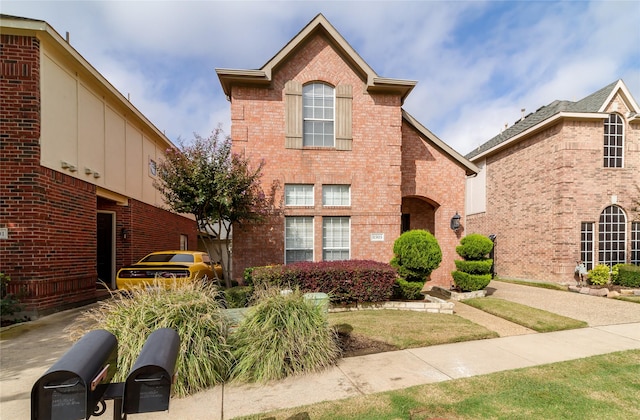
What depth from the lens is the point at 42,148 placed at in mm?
7789

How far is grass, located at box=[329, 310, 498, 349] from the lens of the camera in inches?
227

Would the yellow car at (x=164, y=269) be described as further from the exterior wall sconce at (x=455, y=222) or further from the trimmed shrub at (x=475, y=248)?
the exterior wall sconce at (x=455, y=222)

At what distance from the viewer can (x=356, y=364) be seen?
483 cm

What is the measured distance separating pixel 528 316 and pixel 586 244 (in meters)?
8.05

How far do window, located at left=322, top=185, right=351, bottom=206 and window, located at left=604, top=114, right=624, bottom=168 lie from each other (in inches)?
443

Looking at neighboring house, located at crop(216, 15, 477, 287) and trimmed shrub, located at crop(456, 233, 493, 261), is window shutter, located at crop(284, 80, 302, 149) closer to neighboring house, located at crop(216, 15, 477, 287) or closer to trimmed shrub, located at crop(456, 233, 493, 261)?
neighboring house, located at crop(216, 15, 477, 287)

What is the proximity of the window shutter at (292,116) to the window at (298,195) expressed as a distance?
135 cm

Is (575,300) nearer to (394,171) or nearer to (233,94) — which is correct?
(394,171)

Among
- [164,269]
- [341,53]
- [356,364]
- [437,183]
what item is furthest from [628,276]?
[164,269]

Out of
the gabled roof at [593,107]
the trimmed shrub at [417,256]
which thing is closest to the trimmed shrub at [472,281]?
the trimmed shrub at [417,256]

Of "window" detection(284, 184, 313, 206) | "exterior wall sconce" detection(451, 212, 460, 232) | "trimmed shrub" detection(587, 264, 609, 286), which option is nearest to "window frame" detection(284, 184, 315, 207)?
"window" detection(284, 184, 313, 206)

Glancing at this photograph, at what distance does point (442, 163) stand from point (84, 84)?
1259cm

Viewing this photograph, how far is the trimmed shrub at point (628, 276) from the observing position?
11.2 m

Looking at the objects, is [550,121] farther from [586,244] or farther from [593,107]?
[586,244]
